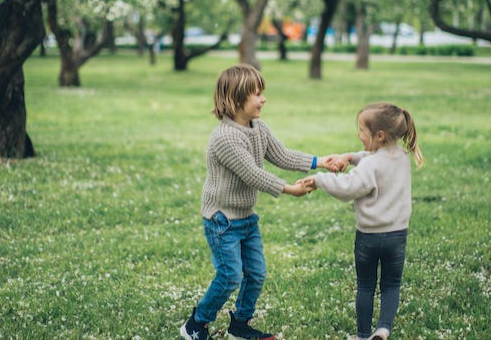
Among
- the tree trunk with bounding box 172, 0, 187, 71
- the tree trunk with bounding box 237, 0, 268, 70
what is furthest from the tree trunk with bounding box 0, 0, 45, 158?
the tree trunk with bounding box 172, 0, 187, 71

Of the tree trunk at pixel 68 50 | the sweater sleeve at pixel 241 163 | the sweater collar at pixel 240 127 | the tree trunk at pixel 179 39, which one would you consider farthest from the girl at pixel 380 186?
the tree trunk at pixel 179 39

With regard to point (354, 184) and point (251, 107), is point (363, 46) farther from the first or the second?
point (354, 184)

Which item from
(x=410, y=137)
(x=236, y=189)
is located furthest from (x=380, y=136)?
(x=236, y=189)

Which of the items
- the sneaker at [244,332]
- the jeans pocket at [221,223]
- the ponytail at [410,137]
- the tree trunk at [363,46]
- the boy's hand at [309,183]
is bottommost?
the tree trunk at [363,46]

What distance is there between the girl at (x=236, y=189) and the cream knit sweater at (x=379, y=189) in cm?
40

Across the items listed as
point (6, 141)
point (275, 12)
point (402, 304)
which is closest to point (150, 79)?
point (275, 12)

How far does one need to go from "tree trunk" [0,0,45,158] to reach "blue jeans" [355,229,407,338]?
8.04 metres

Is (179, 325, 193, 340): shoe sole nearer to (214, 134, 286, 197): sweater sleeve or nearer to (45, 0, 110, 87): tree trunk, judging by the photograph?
(214, 134, 286, 197): sweater sleeve

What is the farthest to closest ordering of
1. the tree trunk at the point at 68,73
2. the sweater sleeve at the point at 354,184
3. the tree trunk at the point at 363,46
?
the tree trunk at the point at 363,46, the tree trunk at the point at 68,73, the sweater sleeve at the point at 354,184

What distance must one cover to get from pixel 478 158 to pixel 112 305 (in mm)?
8627

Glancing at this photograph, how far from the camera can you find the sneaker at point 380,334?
15.3ft

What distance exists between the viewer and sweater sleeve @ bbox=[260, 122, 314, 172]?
16.4 feet

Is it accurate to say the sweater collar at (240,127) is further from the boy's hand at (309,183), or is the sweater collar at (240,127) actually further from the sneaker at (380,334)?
the sneaker at (380,334)

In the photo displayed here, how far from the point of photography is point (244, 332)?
5.01 m
